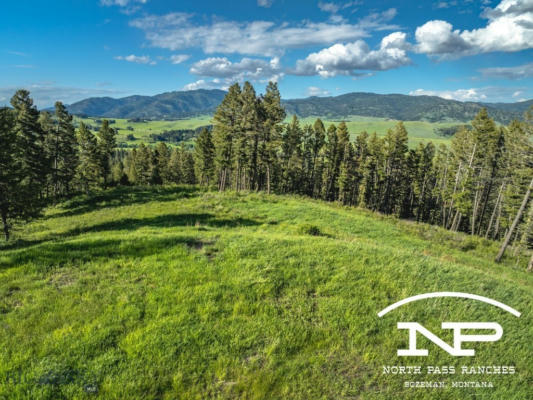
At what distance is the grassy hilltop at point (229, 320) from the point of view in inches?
180

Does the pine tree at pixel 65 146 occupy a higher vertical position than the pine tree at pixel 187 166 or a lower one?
higher

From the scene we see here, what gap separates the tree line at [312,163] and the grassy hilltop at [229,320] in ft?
54.6

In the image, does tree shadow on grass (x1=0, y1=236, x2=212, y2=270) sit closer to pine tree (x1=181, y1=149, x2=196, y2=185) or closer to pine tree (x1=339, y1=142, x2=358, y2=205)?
pine tree (x1=339, y1=142, x2=358, y2=205)

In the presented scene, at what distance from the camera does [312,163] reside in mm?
67062

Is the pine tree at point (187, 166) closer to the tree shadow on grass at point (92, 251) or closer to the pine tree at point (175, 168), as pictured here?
the pine tree at point (175, 168)

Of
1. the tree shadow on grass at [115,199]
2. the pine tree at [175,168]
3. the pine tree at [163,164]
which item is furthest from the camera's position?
the pine tree at [175,168]

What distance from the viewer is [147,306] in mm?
6172

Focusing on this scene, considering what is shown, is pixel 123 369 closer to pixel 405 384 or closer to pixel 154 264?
pixel 154 264

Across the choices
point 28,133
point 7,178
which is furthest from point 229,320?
point 28,133

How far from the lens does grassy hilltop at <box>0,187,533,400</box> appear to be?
4.58 metres

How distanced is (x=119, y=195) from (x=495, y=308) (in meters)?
46.1

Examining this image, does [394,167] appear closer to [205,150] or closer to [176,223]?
[205,150]

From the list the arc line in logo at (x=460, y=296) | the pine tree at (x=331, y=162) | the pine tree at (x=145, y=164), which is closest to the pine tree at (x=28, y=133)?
the pine tree at (x=145, y=164)

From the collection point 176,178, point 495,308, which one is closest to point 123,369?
point 495,308
